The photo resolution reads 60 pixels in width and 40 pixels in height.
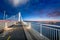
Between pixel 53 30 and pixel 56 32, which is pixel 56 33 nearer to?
pixel 56 32

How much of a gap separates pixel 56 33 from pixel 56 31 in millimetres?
112

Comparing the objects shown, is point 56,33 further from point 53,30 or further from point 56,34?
point 53,30

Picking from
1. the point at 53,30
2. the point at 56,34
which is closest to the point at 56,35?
the point at 56,34

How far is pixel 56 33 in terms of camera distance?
7938mm

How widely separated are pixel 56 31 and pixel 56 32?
57 mm

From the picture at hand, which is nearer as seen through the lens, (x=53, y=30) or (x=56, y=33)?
(x=56, y=33)

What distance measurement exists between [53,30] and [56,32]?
2.27ft

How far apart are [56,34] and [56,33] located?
0.22 ft

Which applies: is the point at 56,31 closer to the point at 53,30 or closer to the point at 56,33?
the point at 56,33

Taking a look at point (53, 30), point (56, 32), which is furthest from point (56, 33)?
point (53, 30)

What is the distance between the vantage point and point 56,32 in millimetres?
7961

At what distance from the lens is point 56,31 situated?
799 centimetres

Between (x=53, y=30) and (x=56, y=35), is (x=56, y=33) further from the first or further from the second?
(x=53, y=30)

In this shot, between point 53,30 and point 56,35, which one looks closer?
point 56,35
